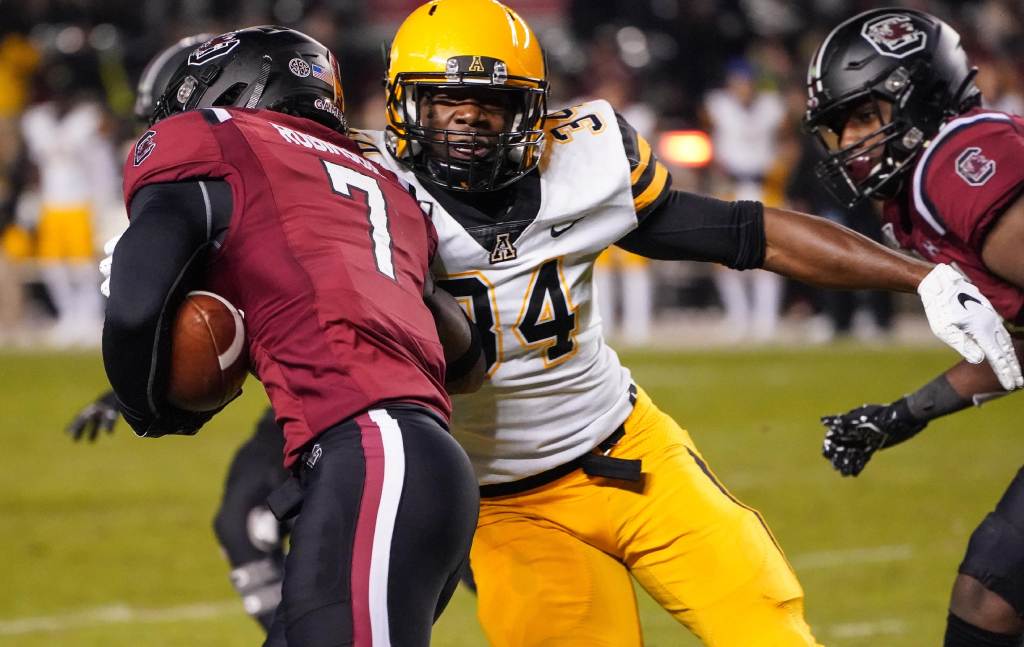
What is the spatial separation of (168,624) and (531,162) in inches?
104

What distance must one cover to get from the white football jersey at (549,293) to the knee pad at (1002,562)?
90 cm

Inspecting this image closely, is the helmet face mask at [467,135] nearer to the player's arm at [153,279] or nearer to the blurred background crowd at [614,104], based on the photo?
the player's arm at [153,279]

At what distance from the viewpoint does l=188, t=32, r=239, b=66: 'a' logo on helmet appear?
3014 millimetres

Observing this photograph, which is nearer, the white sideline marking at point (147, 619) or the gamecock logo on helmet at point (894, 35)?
the gamecock logo on helmet at point (894, 35)

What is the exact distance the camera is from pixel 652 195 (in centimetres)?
326

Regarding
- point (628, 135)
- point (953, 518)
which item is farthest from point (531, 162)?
point (953, 518)

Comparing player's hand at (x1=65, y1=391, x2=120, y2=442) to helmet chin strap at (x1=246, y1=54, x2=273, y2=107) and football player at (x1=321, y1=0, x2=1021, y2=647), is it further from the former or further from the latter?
helmet chin strap at (x1=246, y1=54, x2=273, y2=107)

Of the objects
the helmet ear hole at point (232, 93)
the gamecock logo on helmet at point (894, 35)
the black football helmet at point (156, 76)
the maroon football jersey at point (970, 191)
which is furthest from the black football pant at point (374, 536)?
the black football helmet at point (156, 76)

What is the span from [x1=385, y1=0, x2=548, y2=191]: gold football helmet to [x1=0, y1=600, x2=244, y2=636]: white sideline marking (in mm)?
2606

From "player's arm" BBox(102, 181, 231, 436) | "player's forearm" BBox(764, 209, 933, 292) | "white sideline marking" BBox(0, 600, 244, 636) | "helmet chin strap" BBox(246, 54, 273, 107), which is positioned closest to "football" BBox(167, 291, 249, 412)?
"player's arm" BBox(102, 181, 231, 436)

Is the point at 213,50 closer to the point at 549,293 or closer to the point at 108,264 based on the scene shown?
the point at 108,264

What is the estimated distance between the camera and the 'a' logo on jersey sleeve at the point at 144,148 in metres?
2.62

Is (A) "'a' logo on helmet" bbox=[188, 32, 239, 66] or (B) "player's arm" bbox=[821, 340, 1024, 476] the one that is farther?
(B) "player's arm" bbox=[821, 340, 1024, 476]

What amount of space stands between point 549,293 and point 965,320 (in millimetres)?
863
